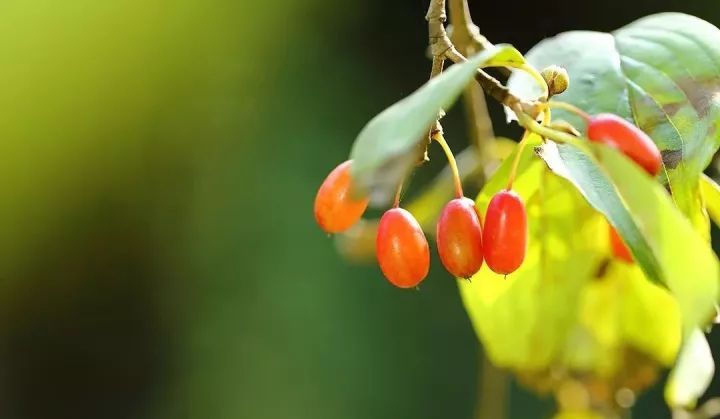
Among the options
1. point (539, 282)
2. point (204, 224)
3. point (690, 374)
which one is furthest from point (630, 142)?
point (204, 224)

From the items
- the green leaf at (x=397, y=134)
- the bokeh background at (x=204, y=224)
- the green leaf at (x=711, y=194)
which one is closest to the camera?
the green leaf at (x=397, y=134)

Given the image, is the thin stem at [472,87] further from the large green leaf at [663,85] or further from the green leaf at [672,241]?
the green leaf at [672,241]

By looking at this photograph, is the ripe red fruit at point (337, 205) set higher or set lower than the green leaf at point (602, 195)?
higher

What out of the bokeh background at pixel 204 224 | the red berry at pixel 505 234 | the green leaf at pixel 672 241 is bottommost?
the bokeh background at pixel 204 224

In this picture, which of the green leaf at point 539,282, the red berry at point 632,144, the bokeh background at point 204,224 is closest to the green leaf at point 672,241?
the red berry at point 632,144

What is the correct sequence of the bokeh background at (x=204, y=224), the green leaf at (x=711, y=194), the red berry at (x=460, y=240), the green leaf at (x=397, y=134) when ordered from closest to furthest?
the green leaf at (x=397, y=134)
the red berry at (x=460, y=240)
the green leaf at (x=711, y=194)
the bokeh background at (x=204, y=224)

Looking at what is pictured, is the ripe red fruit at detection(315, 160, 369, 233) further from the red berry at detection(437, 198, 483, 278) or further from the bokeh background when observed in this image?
the bokeh background

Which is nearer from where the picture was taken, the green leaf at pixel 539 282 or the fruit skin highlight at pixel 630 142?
the fruit skin highlight at pixel 630 142

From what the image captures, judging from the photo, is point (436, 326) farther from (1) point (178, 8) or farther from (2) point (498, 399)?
(1) point (178, 8)
